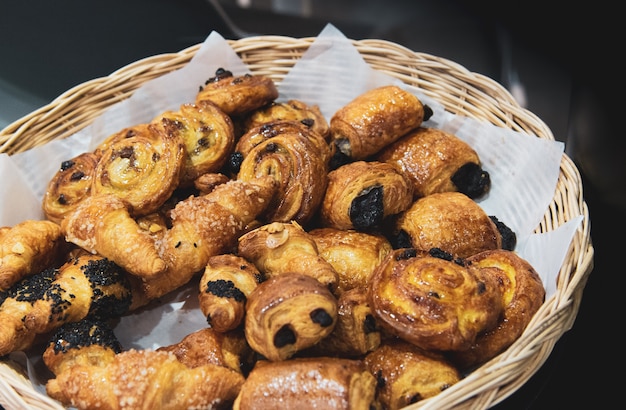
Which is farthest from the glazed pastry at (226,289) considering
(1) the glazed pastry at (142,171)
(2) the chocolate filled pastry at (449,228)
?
(2) the chocolate filled pastry at (449,228)

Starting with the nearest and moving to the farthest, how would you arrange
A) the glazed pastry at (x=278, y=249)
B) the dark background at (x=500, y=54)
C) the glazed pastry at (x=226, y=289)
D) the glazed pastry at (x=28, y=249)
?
the glazed pastry at (x=226, y=289)
the glazed pastry at (x=278, y=249)
the glazed pastry at (x=28, y=249)
the dark background at (x=500, y=54)

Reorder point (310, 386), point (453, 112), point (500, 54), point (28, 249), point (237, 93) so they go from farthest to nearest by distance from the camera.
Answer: point (500, 54), point (453, 112), point (237, 93), point (28, 249), point (310, 386)

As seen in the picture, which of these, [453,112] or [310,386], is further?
[453,112]

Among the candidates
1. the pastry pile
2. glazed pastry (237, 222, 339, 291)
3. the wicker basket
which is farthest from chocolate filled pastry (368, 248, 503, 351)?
glazed pastry (237, 222, 339, 291)

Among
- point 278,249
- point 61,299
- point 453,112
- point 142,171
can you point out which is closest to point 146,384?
point 61,299

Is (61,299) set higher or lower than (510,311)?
higher

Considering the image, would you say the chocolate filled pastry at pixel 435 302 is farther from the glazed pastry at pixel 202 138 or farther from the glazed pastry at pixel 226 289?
the glazed pastry at pixel 202 138

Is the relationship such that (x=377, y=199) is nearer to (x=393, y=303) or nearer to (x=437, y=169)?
(x=437, y=169)

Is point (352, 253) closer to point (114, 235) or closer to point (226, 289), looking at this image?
point (226, 289)
